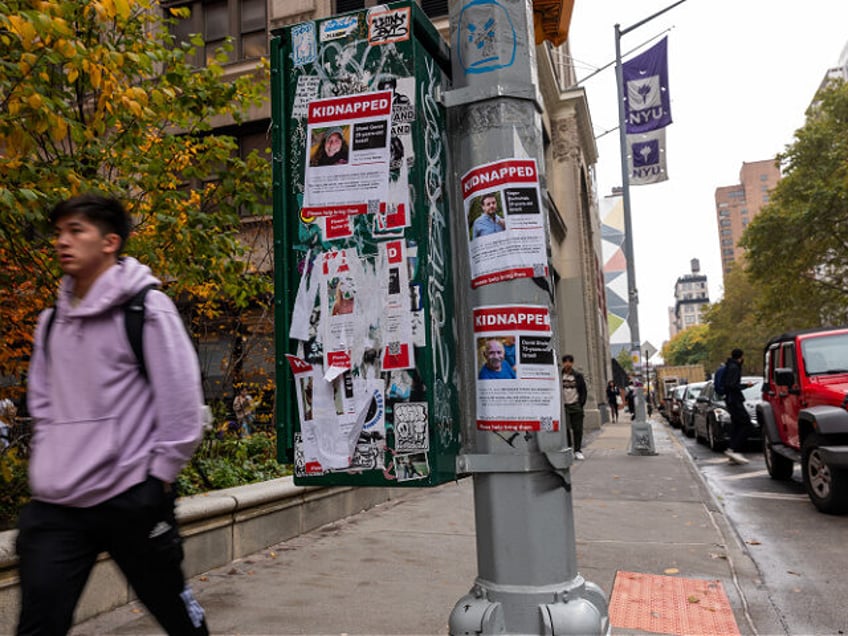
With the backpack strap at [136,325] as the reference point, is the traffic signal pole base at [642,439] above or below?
below

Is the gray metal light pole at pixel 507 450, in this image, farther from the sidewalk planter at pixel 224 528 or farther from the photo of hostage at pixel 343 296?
the sidewalk planter at pixel 224 528

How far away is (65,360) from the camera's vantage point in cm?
243

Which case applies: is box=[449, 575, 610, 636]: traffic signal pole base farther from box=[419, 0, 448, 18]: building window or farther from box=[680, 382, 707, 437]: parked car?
box=[680, 382, 707, 437]: parked car

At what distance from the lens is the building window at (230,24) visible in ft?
64.3

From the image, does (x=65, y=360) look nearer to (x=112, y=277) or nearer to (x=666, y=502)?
(x=112, y=277)

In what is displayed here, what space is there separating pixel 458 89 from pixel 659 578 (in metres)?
3.89

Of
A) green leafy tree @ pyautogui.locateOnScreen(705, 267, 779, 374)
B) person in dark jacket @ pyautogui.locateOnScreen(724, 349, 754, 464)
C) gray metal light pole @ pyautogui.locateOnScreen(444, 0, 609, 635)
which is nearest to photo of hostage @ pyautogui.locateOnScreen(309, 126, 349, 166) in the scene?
gray metal light pole @ pyautogui.locateOnScreen(444, 0, 609, 635)

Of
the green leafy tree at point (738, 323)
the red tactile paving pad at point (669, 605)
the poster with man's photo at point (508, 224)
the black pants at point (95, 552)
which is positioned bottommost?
the red tactile paving pad at point (669, 605)

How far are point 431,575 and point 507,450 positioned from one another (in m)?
2.94

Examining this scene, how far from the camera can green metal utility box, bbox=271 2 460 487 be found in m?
2.73

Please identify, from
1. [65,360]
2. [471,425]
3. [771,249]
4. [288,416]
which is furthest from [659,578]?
[771,249]

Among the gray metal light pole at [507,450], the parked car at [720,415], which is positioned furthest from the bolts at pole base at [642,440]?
the gray metal light pole at [507,450]

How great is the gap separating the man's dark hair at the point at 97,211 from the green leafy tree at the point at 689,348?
5586 inches

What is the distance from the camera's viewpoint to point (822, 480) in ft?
25.6
